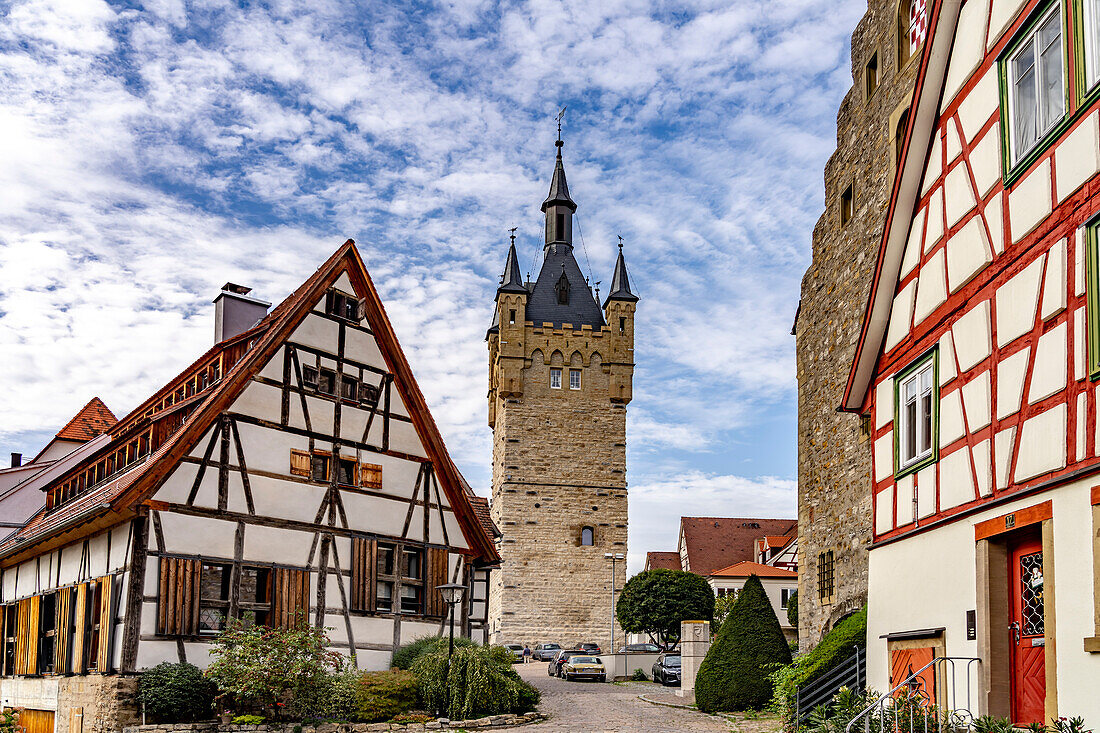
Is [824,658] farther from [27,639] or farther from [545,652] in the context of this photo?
[545,652]

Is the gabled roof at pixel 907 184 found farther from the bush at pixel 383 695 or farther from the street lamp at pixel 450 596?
the bush at pixel 383 695

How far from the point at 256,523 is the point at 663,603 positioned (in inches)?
1521

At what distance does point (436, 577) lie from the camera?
23.5m

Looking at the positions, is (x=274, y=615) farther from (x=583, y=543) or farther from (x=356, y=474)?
(x=583, y=543)

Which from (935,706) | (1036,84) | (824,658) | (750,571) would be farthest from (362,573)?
(750,571)

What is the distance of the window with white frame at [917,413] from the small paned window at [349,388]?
13.2 m

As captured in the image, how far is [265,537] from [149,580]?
243cm

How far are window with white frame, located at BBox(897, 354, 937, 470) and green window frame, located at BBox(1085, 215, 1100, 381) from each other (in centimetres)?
281

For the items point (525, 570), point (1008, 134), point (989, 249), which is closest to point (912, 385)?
point (989, 249)

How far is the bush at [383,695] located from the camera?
62.4ft

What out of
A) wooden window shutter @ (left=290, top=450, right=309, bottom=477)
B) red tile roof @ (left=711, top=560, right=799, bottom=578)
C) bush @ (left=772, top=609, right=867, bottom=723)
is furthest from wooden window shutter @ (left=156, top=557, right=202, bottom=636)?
red tile roof @ (left=711, top=560, right=799, bottom=578)

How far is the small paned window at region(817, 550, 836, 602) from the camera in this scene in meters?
18.6

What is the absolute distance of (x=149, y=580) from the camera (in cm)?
1877

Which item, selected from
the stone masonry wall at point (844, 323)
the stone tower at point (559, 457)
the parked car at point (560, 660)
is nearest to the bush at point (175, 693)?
the stone masonry wall at point (844, 323)
